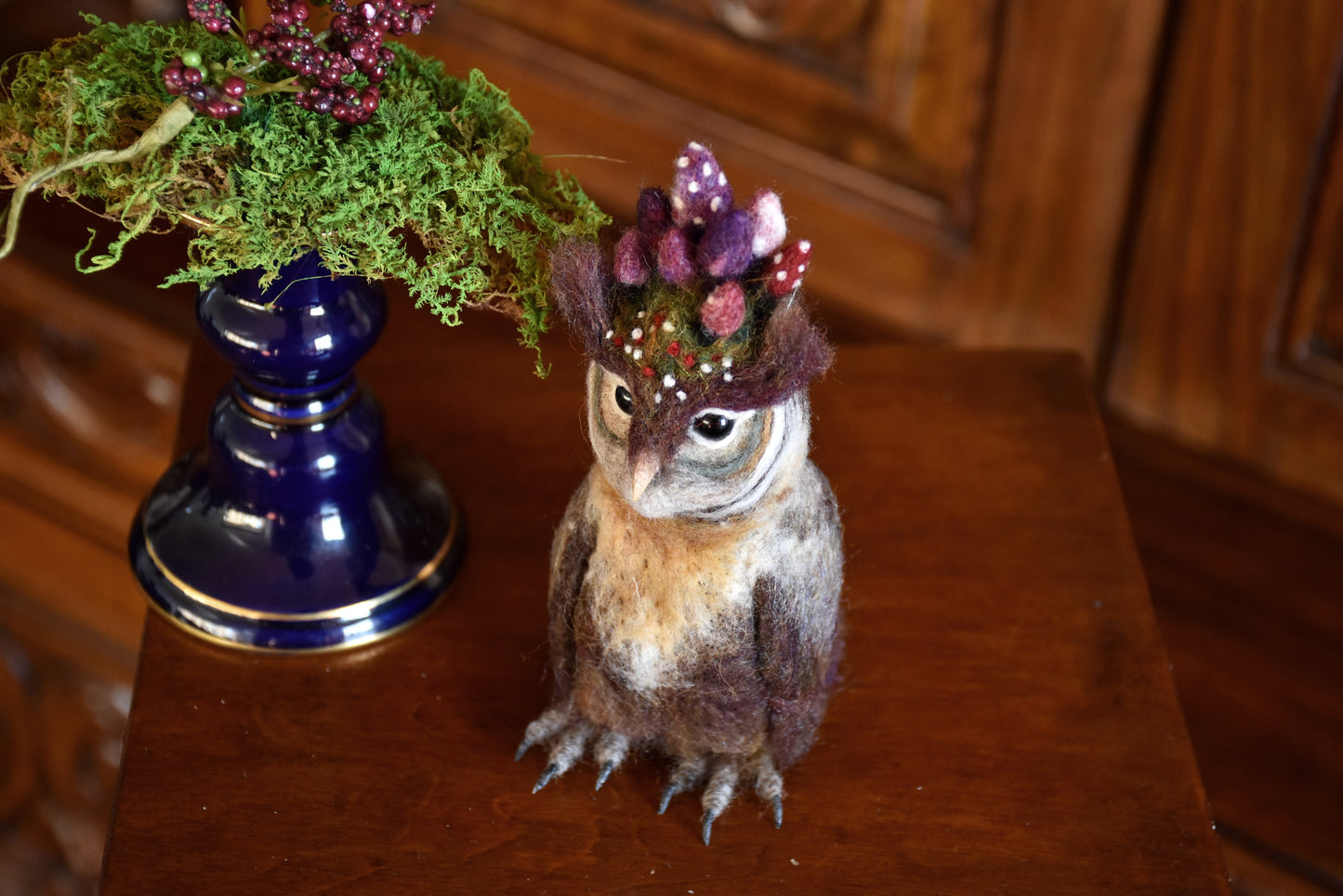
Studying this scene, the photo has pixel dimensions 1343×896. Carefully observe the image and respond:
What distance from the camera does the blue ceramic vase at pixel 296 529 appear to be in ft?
2.52

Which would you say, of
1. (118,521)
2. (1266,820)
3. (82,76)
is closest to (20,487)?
(118,521)

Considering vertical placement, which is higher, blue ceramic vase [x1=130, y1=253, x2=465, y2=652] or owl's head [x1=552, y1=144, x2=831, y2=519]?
owl's head [x1=552, y1=144, x2=831, y2=519]

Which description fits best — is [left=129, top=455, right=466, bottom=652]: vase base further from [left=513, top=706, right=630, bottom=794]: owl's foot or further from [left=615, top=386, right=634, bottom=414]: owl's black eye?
[left=615, top=386, right=634, bottom=414]: owl's black eye

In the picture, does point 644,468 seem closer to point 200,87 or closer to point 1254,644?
point 200,87

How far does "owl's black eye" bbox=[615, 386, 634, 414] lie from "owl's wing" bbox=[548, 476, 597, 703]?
0.09m

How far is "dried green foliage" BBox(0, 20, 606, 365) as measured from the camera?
63cm

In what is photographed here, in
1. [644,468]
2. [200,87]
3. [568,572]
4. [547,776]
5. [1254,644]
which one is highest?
[200,87]

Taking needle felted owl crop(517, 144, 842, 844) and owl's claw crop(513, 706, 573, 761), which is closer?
needle felted owl crop(517, 144, 842, 844)

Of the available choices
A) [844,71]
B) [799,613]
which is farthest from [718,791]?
[844,71]

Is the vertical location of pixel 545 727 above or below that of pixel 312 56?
below

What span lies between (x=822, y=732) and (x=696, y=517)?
19cm

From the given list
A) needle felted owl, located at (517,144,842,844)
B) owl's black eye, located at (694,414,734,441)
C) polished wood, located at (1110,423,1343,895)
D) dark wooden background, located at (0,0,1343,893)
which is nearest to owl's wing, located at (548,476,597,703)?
needle felted owl, located at (517,144,842,844)

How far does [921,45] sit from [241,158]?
77 cm

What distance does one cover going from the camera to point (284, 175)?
632 millimetres
